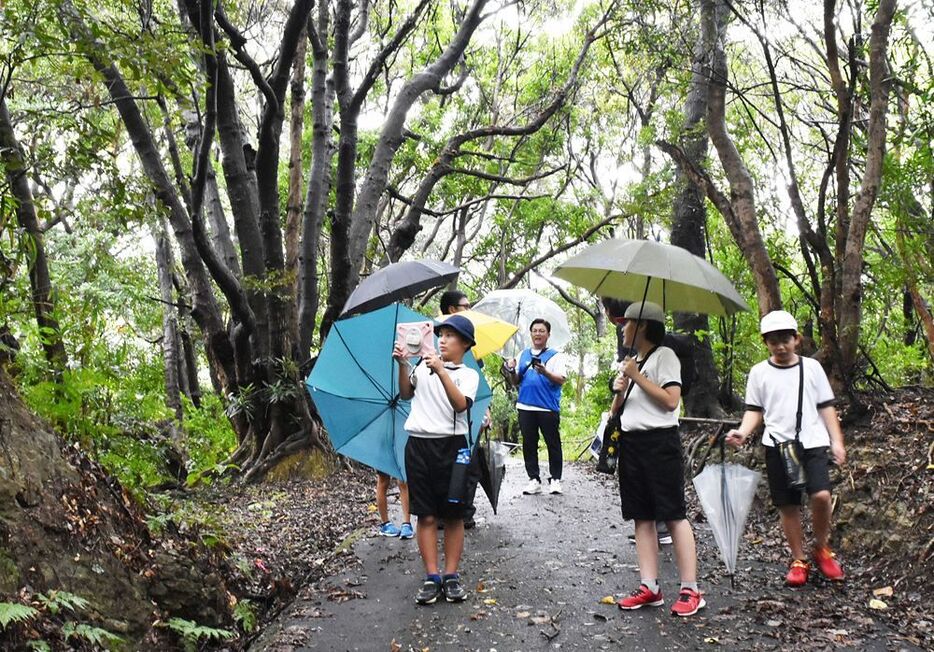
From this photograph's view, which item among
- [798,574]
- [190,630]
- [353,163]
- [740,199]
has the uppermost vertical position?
[353,163]

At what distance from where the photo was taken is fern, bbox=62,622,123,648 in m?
3.11

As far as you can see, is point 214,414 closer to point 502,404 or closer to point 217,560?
point 502,404

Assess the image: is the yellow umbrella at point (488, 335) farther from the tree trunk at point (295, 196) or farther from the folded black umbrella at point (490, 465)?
the tree trunk at point (295, 196)

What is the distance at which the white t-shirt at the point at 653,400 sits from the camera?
15.5 feet

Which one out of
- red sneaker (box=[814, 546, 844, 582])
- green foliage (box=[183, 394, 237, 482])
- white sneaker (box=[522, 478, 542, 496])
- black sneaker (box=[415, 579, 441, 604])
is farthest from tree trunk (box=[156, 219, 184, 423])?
red sneaker (box=[814, 546, 844, 582])

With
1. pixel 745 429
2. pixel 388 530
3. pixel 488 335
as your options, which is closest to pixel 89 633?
pixel 388 530

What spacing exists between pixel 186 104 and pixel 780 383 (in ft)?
14.9

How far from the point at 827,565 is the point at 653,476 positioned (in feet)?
5.05

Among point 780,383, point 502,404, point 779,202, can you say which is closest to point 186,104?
point 780,383

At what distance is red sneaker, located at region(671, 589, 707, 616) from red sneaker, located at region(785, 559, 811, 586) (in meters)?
0.96

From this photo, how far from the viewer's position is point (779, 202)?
11.5m

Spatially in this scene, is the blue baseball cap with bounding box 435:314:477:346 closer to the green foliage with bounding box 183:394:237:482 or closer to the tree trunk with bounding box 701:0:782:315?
the tree trunk with bounding box 701:0:782:315

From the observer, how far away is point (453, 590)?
4949 millimetres

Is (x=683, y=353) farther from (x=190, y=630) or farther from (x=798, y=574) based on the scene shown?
(x=190, y=630)
